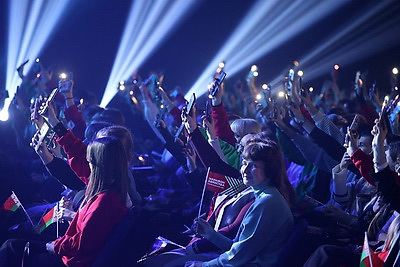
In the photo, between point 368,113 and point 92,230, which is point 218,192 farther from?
point 368,113

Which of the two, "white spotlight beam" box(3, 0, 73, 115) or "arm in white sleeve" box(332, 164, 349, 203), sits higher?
"white spotlight beam" box(3, 0, 73, 115)

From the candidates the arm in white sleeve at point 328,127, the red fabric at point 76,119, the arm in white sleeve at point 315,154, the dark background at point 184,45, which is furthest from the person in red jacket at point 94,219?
the dark background at point 184,45

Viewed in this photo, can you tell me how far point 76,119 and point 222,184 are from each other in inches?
97.3

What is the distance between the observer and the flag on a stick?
363 cm

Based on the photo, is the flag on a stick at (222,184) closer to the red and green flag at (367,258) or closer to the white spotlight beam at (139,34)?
the red and green flag at (367,258)

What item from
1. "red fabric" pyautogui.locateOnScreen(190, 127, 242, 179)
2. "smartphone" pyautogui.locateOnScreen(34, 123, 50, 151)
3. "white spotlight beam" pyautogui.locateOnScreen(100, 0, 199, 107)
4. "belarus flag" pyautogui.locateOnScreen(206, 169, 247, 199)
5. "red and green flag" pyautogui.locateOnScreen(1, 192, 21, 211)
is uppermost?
"white spotlight beam" pyautogui.locateOnScreen(100, 0, 199, 107)

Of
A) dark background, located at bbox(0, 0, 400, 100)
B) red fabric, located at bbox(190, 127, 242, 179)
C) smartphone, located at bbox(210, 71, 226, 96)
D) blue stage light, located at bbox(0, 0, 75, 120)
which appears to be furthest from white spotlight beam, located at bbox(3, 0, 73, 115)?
red fabric, located at bbox(190, 127, 242, 179)

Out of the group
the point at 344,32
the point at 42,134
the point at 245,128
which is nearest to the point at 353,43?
the point at 344,32

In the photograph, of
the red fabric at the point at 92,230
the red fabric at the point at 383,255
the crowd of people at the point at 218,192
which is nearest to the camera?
the red fabric at the point at 383,255

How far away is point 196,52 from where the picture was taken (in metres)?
10.3

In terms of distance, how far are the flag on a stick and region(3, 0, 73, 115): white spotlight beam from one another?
18.1ft

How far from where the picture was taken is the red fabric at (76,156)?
13.0 ft

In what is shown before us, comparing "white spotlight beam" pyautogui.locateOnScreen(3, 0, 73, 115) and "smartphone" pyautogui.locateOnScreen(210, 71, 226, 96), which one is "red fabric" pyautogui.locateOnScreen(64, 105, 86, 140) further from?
"white spotlight beam" pyautogui.locateOnScreen(3, 0, 73, 115)

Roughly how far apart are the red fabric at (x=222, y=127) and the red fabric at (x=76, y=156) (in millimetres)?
1234
